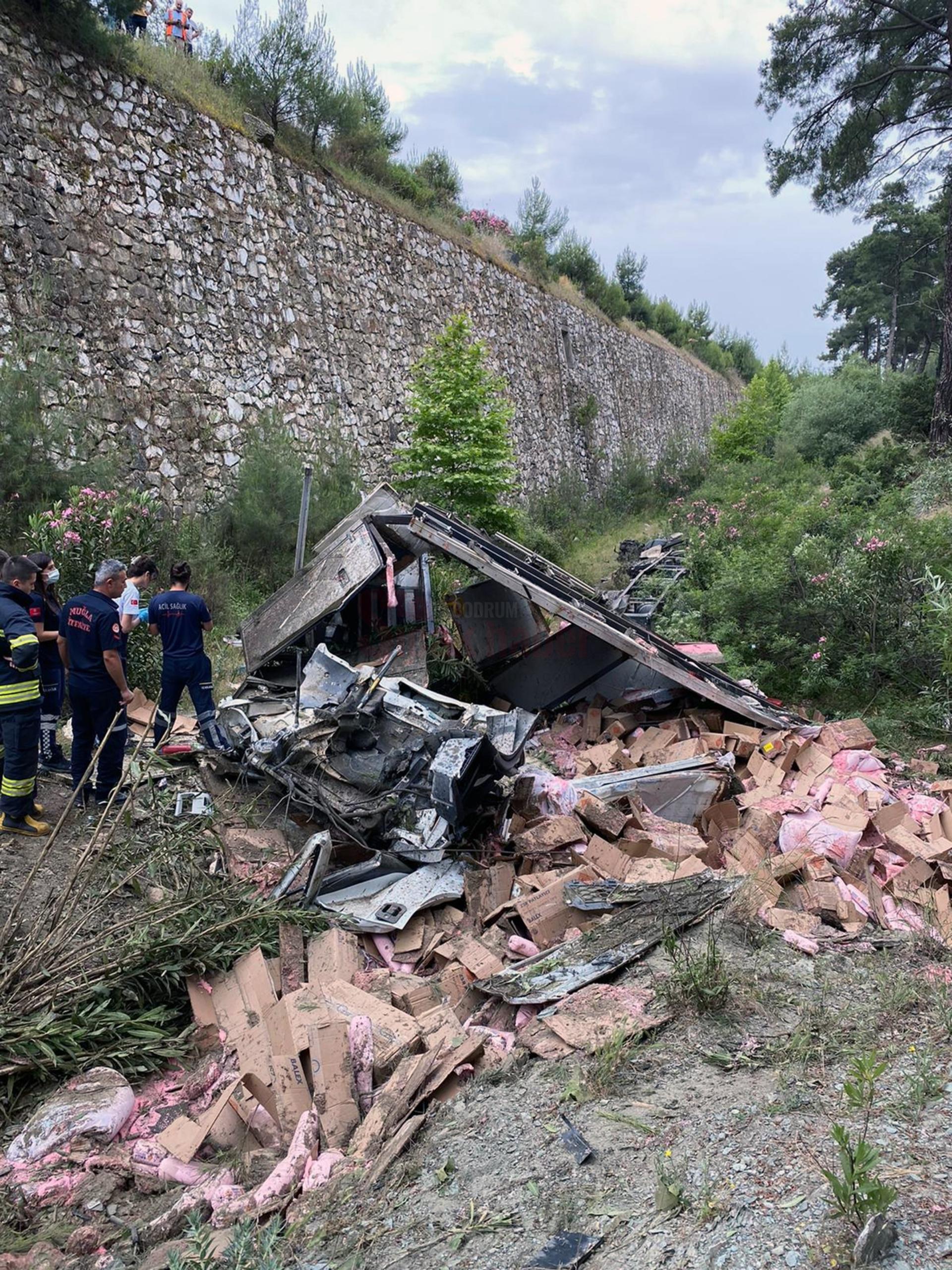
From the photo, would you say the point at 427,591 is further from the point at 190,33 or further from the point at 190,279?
the point at 190,33

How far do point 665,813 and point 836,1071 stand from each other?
308cm

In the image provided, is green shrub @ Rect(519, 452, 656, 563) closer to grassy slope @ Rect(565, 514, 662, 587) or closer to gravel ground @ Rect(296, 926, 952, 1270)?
grassy slope @ Rect(565, 514, 662, 587)

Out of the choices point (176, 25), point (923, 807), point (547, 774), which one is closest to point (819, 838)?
point (923, 807)

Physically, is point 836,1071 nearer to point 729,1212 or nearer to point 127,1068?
point 729,1212

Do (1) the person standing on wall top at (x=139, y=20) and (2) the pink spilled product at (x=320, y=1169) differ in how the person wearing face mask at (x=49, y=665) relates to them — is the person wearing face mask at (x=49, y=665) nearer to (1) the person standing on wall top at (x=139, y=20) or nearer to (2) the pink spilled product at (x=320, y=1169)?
(2) the pink spilled product at (x=320, y=1169)

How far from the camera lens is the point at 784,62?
1578cm

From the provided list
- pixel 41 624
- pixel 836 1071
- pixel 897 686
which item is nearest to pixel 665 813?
pixel 836 1071

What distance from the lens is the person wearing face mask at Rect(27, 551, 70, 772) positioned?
5.68 m

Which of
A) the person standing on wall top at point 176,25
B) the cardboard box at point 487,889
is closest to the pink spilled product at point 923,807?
the cardboard box at point 487,889

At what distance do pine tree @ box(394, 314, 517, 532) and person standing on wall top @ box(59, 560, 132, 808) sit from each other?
7.69m

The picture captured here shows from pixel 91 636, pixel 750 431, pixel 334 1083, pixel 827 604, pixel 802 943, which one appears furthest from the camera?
pixel 750 431

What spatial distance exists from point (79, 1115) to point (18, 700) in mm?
2614

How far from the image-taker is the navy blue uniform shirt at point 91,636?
5152 millimetres

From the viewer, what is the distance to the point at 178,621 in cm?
586
